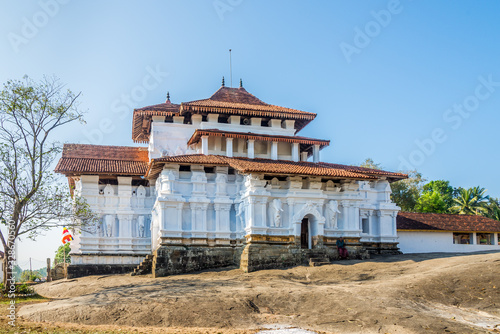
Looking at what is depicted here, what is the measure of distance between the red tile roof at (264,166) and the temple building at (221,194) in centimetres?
6

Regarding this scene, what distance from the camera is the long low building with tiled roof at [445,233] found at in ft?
119

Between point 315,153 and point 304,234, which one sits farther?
point 315,153

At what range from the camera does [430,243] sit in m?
37.1

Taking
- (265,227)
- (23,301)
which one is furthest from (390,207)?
(23,301)

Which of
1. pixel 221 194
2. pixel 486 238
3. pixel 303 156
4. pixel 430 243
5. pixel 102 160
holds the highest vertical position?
pixel 303 156

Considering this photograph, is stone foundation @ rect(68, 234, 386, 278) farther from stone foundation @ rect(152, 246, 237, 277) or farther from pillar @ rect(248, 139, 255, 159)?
pillar @ rect(248, 139, 255, 159)

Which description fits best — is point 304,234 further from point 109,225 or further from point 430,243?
point 109,225

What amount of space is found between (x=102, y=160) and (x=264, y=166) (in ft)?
41.4

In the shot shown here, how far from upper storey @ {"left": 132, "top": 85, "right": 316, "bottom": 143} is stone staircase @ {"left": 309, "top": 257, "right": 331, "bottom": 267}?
397 inches

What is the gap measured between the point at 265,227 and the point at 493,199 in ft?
157

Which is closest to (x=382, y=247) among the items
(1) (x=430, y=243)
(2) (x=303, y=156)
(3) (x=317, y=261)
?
(1) (x=430, y=243)

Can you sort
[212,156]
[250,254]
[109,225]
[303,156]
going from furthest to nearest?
[303,156] → [109,225] → [212,156] → [250,254]

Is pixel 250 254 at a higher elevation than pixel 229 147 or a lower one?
lower

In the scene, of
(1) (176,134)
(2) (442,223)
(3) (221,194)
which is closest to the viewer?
(3) (221,194)
